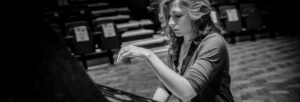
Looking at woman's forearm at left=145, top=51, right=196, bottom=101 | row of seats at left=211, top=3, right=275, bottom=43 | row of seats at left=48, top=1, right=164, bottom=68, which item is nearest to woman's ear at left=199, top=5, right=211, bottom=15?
woman's forearm at left=145, top=51, right=196, bottom=101

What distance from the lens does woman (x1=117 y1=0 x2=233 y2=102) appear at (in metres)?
1.09

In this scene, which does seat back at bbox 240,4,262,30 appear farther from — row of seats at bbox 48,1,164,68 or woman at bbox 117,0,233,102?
woman at bbox 117,0,233,102

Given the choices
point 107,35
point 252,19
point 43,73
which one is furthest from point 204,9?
point 252,19

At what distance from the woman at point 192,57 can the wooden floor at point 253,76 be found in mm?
2175

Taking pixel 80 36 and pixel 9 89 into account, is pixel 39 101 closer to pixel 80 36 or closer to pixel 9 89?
pixel 9 89

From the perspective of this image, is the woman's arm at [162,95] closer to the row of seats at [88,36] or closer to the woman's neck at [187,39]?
the woman's neck at [187,39]

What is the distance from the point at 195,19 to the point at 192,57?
0.17 metres

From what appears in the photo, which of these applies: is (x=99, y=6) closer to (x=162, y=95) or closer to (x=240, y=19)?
(x=240, y=19)

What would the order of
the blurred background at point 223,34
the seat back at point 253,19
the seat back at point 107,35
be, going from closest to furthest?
the blurred background at point 223,34, the seat back at point 107,35, the seat back at point 253,19

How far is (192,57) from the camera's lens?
1.35 m

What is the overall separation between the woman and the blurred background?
16 cm

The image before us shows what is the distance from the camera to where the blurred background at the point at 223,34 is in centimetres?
398

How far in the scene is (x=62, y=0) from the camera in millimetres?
9242

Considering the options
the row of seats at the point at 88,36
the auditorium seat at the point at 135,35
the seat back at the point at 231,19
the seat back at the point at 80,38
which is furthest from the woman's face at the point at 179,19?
the auditorium seat at the point at 135,35
